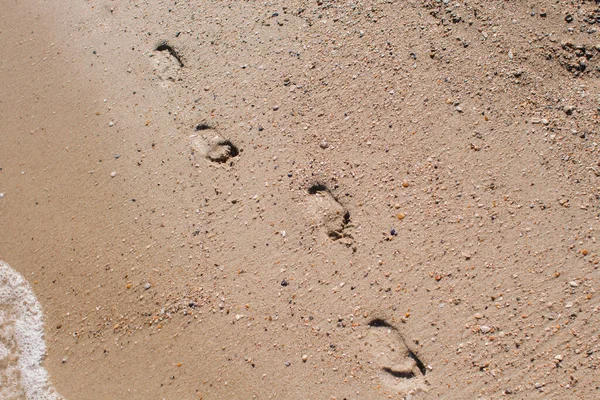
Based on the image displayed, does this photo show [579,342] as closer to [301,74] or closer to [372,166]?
[372,166]

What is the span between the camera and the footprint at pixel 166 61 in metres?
3.88

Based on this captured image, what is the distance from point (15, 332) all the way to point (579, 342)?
13.2 feet

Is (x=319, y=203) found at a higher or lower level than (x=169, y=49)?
lower

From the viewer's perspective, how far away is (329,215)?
3324 millimetres

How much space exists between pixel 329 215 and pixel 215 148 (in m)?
1.03

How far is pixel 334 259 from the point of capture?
3.25 m

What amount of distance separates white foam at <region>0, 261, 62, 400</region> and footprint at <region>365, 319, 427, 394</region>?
2.36 metres

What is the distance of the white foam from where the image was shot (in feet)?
11.7

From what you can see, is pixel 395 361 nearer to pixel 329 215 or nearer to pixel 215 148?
pixel 329 215

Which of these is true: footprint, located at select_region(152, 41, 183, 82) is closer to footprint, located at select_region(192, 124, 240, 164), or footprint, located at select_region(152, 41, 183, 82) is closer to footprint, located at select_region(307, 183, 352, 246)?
footprint, located at select_region(192, 124, 240, 164)

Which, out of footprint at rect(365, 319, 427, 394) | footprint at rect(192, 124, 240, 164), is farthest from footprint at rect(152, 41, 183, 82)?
footprint at rect(365, 319, 427, 394)

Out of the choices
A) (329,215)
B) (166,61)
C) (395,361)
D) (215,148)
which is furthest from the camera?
(166,61)

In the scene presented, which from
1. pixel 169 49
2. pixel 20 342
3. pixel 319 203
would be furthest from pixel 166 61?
pixel 20 342

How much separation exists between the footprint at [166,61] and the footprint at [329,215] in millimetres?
1537
